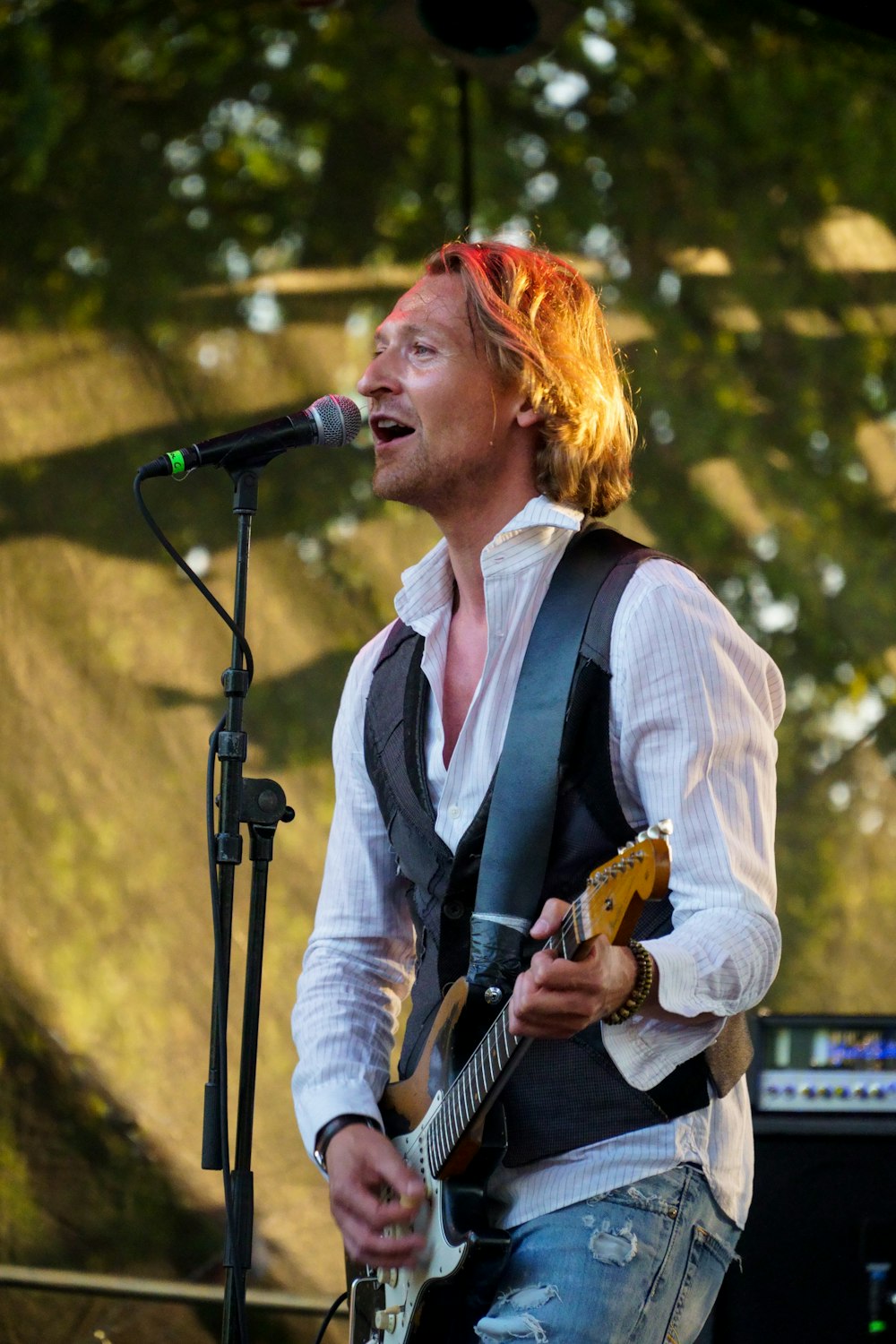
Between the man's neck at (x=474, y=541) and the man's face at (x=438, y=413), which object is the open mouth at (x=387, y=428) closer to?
the man's face at (x=438, y=413)

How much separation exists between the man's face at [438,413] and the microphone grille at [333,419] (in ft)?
0.57

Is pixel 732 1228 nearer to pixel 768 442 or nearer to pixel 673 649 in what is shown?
pixel 673 649

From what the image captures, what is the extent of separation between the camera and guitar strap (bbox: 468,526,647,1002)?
1.80 metres

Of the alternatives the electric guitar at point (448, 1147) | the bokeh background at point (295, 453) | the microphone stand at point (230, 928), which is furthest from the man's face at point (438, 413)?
the bokeh background at point (295, 453)

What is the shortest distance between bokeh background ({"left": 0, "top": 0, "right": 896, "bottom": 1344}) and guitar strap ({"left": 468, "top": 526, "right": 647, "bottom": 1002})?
1.88 meters

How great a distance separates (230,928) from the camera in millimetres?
1862

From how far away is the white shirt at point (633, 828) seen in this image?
163 centimetres

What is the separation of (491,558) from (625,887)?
817 mm

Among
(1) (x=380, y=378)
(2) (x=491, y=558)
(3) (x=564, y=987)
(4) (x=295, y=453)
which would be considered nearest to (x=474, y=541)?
(2) (x=491, y=558)

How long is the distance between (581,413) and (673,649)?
620 mm

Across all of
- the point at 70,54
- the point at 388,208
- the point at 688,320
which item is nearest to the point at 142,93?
the point at 70,54

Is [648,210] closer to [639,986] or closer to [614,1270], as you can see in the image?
[639,986]

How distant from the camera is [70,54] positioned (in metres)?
3.79

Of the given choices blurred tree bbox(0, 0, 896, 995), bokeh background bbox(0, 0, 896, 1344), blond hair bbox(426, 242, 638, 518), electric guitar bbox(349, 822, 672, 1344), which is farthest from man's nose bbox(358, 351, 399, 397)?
blurred tree bbox(0, 0, 896, 995)
